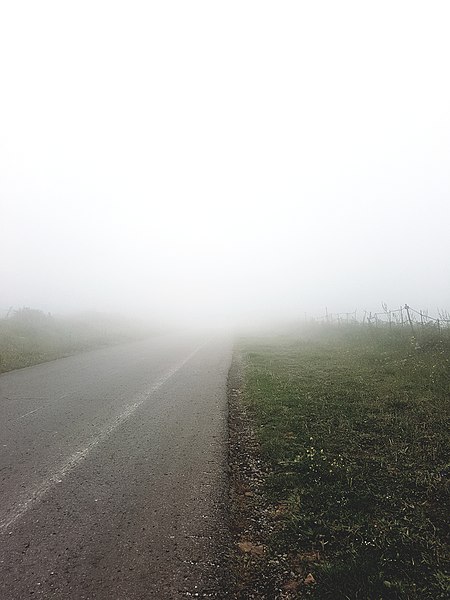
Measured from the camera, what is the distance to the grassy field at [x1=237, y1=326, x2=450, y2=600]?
284cm

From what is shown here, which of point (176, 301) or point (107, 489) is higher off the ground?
point (176, 301)

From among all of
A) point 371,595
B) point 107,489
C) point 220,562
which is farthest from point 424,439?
point 107,489

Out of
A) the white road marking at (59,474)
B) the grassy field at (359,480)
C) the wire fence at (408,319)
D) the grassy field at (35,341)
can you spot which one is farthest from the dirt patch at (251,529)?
the wire fence at (408,319)

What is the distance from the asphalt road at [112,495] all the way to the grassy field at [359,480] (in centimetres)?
76

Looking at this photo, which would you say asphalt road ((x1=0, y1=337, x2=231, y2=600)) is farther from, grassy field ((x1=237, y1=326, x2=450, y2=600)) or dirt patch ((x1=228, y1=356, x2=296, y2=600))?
grassy field ((x1=237, y1=326, x2=450, y2=600))

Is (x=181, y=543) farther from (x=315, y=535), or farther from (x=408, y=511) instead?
(x=408, y=511)

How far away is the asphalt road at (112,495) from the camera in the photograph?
2816 millimetres

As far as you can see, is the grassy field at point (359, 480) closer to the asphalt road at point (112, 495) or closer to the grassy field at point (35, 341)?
the asphalt road at point (112, 495)

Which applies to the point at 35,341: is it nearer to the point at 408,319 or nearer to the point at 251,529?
the point at 251,529

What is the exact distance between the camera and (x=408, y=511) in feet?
12.0

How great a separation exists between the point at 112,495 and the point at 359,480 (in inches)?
119

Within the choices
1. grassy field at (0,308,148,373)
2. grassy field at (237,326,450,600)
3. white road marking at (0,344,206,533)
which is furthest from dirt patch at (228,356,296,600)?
grassy field at (0,308,148,373)

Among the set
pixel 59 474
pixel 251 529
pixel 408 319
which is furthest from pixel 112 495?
pixel 408 319

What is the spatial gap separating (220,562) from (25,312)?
3222 cm
